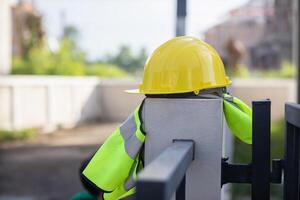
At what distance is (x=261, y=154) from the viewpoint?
4.49ft

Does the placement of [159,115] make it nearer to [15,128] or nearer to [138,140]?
[138,140]

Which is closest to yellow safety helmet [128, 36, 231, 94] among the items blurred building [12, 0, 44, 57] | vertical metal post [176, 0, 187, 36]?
vertical metal post [176, 0, 187, 36]

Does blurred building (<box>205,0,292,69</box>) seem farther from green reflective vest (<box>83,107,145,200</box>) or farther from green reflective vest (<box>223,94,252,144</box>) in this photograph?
green reflective vest (<box>83,107,145,200</box>)

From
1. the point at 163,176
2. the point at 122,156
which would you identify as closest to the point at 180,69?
the point at 122,156

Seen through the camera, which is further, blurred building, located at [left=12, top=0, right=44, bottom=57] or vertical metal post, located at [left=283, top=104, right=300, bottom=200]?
blurred building, located at [left=12, top=0, right=44, bottom=57]

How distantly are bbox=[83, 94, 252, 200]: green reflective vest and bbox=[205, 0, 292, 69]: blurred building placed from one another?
21.2 meters

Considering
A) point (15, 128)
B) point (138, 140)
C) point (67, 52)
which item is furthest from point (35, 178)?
point (67, 52)

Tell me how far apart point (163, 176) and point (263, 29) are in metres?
29.9

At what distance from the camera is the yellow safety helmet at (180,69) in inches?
52.6

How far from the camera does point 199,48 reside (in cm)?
138

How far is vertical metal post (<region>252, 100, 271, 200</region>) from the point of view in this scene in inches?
53.3

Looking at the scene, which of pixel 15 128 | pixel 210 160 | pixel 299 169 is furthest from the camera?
pixel 15 128

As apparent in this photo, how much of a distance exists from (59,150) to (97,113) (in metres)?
5.88

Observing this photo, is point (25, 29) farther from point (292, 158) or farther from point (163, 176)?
point (163, 176)
